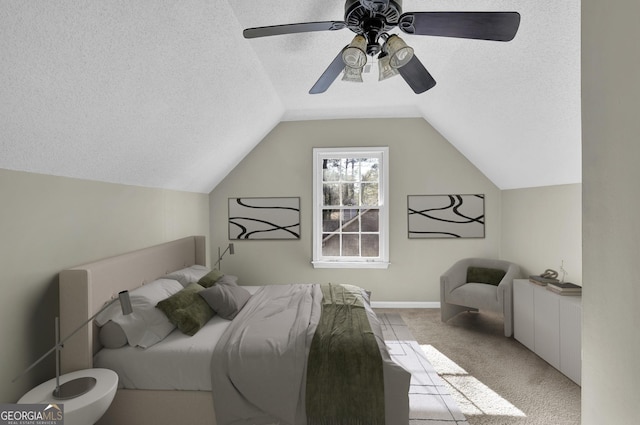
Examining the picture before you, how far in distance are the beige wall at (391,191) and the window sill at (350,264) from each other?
0.08 metres

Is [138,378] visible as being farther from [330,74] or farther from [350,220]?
[350,220]

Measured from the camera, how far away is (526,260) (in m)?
3.62

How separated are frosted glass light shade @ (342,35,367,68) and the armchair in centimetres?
296

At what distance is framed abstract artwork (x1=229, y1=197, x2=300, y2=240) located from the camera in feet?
14.3

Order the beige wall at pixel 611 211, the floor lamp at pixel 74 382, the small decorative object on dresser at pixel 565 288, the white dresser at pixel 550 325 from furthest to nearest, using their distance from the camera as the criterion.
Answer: the small decorative object on dresser at pixel 565 288, the white dresser at pixel 550 325, the floor lamp at pixel 74 382, the beige wall at pixel 611 211

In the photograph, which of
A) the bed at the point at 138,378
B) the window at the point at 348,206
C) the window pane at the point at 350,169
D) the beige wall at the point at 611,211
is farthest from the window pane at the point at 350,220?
the beige wall at the point at 611,211

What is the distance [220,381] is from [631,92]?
225 centimetres

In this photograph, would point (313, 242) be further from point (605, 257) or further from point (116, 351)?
point (605, 257)

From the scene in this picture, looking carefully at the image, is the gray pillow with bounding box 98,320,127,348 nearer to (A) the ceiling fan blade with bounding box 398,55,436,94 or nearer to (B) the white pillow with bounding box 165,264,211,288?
(B) the white pillow with bounding box 165,264,211,288

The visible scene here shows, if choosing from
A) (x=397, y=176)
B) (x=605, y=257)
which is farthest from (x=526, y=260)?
(x=605, y=257)

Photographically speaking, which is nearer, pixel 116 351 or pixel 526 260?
pixel 116 351

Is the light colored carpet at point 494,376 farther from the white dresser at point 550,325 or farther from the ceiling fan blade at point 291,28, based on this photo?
the ceiling fan blade at point 291,28

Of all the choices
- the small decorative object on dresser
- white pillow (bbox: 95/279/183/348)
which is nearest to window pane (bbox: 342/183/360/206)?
the small decorative object on dresser

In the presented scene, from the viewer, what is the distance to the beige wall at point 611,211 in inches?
32.9
